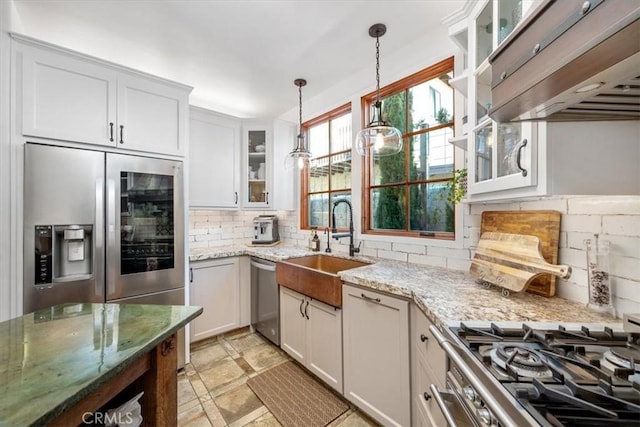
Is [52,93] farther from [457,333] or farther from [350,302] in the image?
[457,333]

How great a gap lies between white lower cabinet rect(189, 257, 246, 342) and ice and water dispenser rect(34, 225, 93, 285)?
0.86 metres

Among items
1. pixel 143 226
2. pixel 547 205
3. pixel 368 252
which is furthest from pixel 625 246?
pixel 143 226

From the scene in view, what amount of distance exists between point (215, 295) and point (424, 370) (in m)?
2.12

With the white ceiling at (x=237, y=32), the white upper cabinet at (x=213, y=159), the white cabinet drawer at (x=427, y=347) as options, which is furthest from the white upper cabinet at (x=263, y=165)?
the white cabinet drawer at (x=427, y=347)

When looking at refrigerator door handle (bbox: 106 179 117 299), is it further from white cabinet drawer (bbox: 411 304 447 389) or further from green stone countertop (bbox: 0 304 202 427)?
white cabinet drawer (bbox: 411 304 447 389)

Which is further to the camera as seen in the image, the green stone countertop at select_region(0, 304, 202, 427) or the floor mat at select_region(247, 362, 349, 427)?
Result: the floor mat at select_region(247, 362, 349, 427)

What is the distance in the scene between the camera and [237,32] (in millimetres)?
1856

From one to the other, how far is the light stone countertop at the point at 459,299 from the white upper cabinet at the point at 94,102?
6.08 ft

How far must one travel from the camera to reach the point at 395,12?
168cm

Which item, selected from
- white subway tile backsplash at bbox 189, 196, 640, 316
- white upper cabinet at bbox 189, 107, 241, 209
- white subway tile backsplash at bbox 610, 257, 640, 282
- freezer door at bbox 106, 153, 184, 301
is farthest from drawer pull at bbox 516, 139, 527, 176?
white upper cabinet at bbox 189, 107, 241, 209

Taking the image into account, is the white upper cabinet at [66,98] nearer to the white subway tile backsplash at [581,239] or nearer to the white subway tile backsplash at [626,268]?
the white subway tile backsplash at [581,239]

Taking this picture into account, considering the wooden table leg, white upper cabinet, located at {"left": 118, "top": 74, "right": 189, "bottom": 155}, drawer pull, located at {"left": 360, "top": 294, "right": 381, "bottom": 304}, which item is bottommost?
the wooden table leg

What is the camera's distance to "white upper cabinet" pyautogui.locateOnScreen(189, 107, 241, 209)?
8.80 feet

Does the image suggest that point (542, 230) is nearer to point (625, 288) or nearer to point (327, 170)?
point (625, 288)
